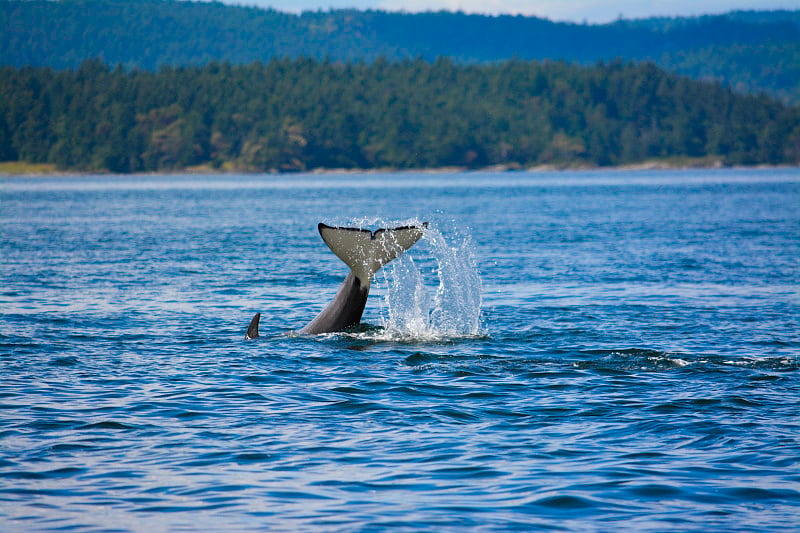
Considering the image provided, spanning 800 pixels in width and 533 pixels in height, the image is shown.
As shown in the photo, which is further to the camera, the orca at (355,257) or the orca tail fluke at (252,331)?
the orca tail fluke at (252,331)

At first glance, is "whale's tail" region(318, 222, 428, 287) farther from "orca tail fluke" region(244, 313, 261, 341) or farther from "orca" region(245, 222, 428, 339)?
"orca tail fluke" region(244, 313, 261, 341)

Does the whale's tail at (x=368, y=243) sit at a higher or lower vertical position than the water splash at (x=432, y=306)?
higher

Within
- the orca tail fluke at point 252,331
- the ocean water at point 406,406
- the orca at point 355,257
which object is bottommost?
the ocean water at point 406,406

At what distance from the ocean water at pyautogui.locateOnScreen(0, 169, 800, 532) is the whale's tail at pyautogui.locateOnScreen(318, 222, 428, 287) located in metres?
1.58

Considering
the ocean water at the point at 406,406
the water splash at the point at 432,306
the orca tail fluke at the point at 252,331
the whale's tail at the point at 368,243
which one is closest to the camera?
the ocean water at the point at 406,406

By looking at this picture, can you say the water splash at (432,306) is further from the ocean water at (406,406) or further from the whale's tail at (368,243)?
the whale's tail at (368,243)

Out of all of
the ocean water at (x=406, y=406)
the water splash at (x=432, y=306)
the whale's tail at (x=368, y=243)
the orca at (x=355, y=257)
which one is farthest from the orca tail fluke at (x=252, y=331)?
the whale's tail at (x=368, y=243)

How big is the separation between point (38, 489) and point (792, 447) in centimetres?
818

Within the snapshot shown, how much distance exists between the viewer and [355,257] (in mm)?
17250

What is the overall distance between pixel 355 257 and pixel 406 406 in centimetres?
407

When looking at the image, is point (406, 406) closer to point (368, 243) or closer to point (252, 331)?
point (368, 243)

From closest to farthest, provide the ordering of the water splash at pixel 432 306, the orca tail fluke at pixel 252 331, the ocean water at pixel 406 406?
the ocean water at pixel 406 406 → the orca tail fluke at pixel 252 331 → the water splash at pixel 432 306

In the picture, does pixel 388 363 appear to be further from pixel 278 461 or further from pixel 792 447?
pixel 792 447

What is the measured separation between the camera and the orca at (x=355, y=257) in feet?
54.1
